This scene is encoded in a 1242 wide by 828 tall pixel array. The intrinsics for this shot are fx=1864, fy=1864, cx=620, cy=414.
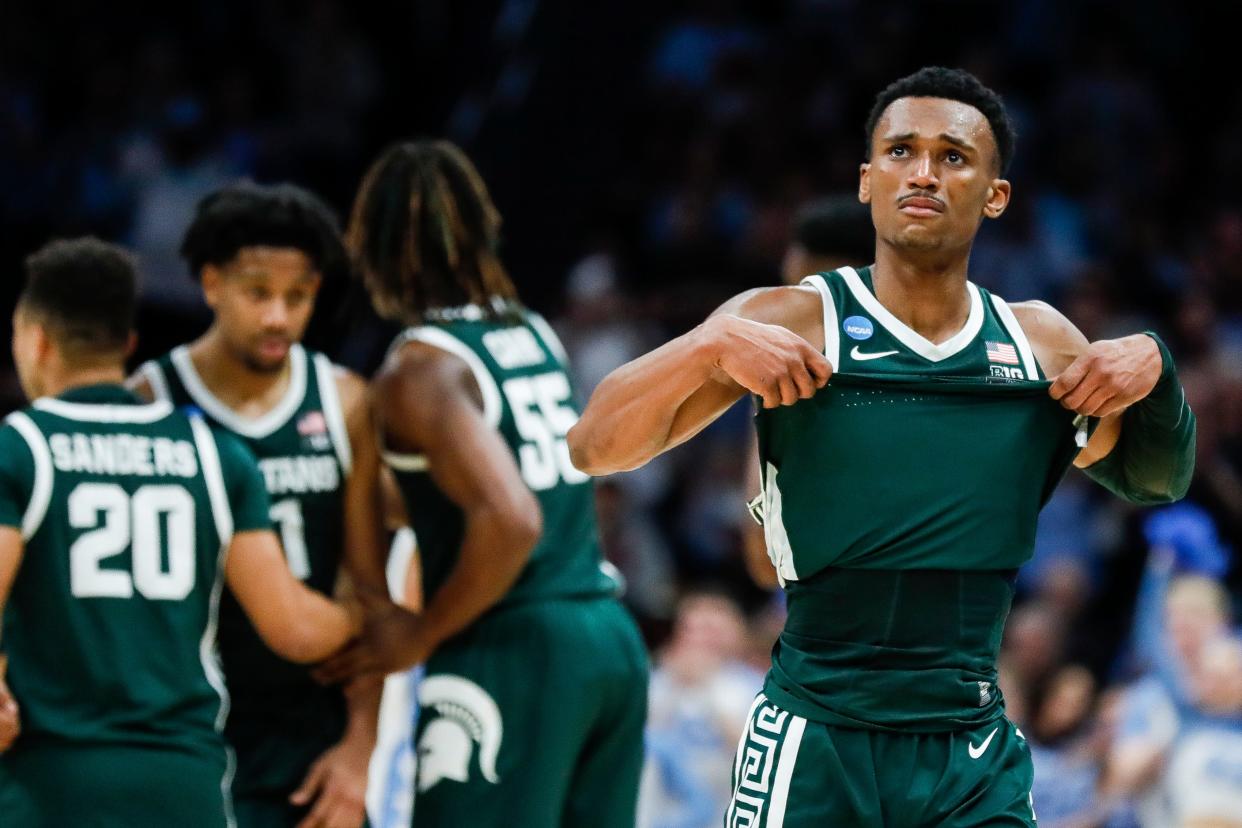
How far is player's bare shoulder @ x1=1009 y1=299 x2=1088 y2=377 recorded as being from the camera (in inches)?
154

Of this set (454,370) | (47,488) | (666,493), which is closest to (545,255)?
(666,493)

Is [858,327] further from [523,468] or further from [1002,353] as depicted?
[523,468]

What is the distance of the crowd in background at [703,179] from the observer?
361 inches

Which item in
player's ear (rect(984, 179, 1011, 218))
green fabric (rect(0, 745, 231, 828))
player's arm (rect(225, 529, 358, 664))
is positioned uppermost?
player's ear (rect(984, 179, 1011, 218))

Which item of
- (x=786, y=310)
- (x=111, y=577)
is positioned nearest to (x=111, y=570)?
Answer: (x=111, y=577)

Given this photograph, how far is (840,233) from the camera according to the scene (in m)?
5.47

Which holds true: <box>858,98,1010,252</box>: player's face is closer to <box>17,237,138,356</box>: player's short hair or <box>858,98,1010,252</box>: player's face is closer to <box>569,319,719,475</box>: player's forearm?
<box>569,319,719,475</box>: player's forearm

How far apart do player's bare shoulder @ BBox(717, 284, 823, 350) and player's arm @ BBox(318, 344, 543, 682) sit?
1.18 meters

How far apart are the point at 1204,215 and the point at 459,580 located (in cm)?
738

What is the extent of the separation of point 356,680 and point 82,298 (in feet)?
4.07

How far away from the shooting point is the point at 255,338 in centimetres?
485

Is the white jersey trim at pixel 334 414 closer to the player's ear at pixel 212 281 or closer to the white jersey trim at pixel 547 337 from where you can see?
the player's ear at pixel 212 281

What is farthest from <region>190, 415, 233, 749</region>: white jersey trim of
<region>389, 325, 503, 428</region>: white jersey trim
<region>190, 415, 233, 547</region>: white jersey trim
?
<region>389, 325, 503, 428</region>: white jersey trim

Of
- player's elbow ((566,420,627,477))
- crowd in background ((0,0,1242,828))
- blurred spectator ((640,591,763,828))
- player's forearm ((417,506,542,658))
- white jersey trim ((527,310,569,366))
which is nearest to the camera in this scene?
player's elbow ((566,420,627,477))
